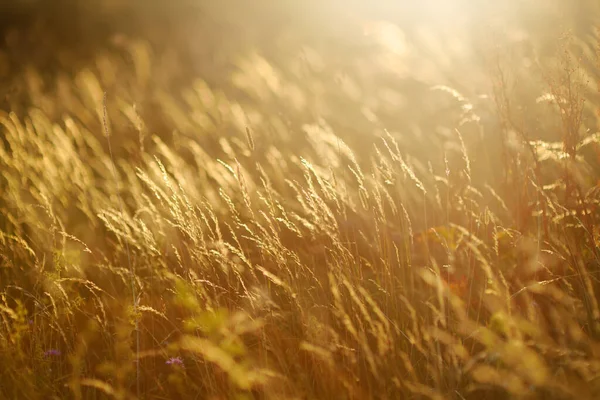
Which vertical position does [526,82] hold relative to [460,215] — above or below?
above

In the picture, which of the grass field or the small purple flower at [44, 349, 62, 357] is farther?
the small purple flower at [44, 349, 62, 357]

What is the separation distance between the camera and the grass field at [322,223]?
151 cm

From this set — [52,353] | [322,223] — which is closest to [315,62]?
[322,223]

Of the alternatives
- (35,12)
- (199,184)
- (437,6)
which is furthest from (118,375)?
(35,12)

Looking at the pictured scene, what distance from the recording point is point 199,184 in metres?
2.96

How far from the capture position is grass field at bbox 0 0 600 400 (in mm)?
1514

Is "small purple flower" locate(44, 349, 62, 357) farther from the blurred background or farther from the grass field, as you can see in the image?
the blurred background

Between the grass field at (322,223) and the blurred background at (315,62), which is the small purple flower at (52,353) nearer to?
the grass field at (322,223)

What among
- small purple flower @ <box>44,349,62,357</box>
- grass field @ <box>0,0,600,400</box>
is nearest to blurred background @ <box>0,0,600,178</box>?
grass field @ <box>0,0,600,400</box>

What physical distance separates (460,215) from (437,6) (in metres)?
3.96

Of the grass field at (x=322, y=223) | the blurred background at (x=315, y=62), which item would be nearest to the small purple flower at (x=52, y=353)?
the grass field at (x=322, y=223)

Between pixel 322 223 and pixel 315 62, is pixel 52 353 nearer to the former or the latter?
pixel 322 223

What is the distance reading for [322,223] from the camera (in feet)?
5.26

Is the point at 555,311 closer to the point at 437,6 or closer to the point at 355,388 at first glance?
the point at 355,388
